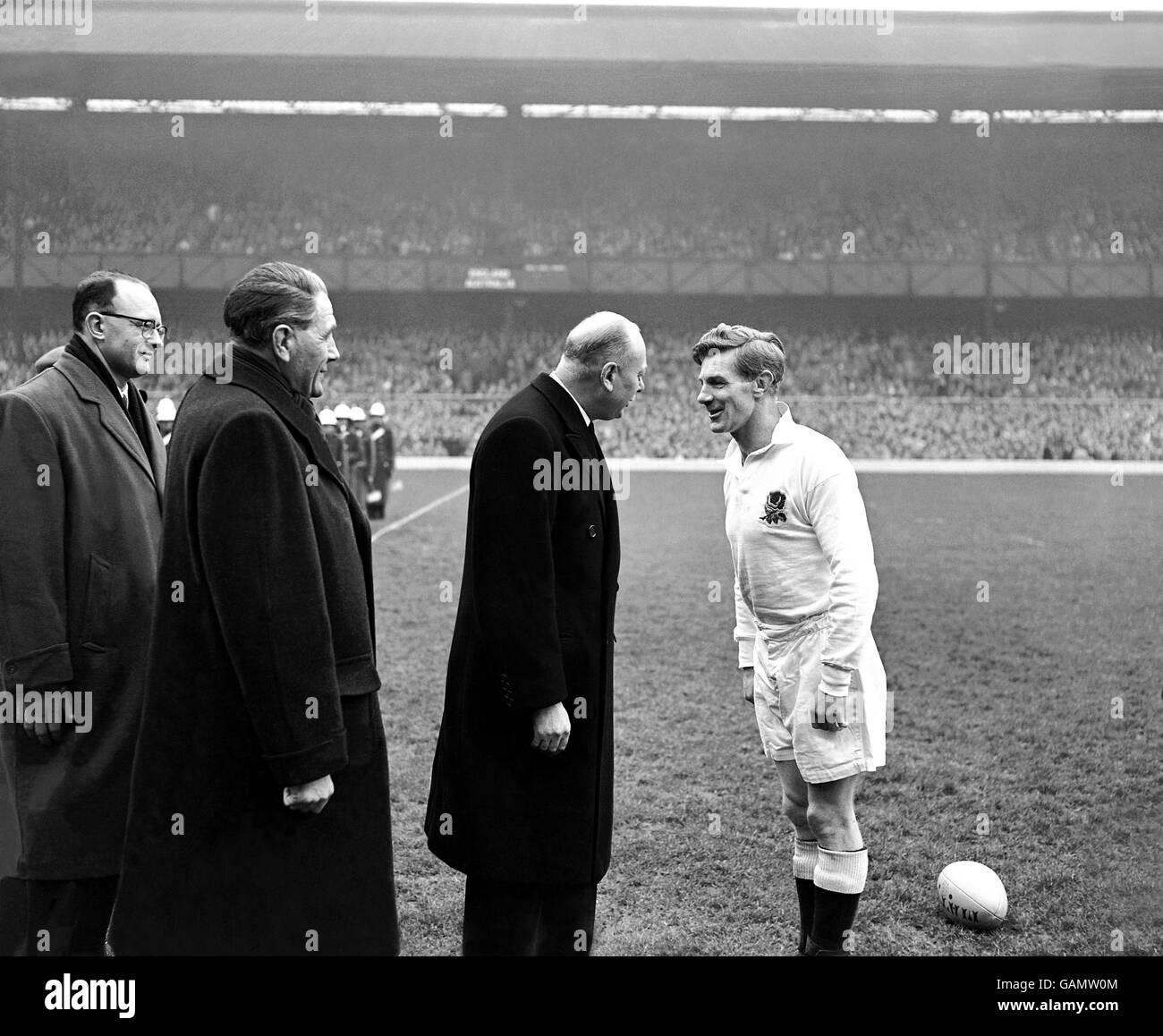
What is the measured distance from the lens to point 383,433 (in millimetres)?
15906

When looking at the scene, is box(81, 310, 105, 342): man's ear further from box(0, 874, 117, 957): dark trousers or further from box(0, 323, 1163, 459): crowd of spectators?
box(0, 323, 1163, 459): crowd of spectators

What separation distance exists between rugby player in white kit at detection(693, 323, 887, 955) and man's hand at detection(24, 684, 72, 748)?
185 centimetres

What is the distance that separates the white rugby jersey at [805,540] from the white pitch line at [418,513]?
32.8 ft

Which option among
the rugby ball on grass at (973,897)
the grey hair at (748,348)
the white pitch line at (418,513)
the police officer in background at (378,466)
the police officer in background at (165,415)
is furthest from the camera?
the police officer in background at (378,466)

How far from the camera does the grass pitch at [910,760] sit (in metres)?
3.66

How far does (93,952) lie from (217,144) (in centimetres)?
3457

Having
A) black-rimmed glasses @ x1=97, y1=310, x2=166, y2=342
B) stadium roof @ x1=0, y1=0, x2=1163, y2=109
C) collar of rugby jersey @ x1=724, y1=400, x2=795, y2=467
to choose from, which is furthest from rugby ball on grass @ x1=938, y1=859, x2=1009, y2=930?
stadium roof @ x1=0, y1=0, x2=1163, y2=109

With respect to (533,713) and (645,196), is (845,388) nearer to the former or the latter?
(645,196)

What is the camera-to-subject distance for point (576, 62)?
102 ft

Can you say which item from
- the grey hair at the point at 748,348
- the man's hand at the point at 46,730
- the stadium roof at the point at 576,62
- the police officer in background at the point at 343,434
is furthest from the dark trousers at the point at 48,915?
the stadium roof at the point at 576,62

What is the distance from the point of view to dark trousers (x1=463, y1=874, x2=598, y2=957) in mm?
2766

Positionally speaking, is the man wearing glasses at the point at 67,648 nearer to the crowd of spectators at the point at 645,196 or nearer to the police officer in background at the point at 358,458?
the police officer in background at the point at 358,458

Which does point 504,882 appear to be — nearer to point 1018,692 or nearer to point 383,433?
point 1018,692
